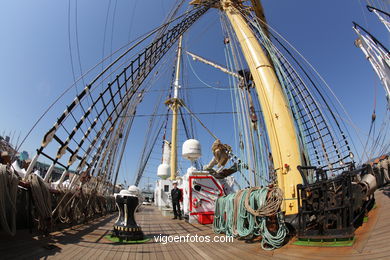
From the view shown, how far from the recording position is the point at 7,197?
273 centimetres

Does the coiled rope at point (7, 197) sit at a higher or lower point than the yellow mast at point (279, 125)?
lower

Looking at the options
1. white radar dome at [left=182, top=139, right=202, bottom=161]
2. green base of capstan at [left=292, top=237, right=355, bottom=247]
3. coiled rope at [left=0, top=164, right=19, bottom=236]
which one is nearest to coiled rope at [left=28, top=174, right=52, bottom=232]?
coiled rope at [left=0, top=164, right=19, bottom=236]

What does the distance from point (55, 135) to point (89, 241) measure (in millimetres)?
2547

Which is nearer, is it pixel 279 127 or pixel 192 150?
pixel 279 127

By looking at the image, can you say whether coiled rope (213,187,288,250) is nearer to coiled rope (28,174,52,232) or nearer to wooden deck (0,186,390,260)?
wooden deck (0,186,390,260)

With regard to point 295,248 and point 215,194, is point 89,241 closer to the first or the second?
point 295,248

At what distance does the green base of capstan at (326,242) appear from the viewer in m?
2.39

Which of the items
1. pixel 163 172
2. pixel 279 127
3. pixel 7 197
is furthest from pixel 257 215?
pixel 163 172

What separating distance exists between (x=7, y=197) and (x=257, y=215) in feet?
11.6

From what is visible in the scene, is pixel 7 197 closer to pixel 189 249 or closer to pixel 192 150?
pixel 189 249

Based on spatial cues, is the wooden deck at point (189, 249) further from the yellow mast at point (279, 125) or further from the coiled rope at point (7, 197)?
the yellow mast at point (279, 125)

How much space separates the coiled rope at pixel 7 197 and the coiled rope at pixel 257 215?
335 cm

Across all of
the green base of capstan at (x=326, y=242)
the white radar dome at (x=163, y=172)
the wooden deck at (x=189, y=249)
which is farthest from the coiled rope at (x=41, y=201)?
the white radar dome at (x=163, y=172)

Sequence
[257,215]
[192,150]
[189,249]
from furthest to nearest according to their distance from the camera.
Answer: [192,150] → [257,215] → [189,249]
